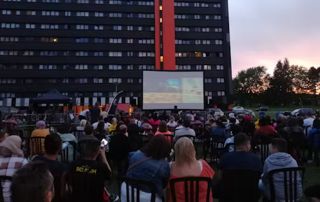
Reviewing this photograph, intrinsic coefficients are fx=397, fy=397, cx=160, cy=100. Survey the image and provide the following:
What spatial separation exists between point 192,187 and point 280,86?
101011 millimetres

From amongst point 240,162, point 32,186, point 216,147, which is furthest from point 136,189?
point 216,147

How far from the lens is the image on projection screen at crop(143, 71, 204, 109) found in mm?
22375

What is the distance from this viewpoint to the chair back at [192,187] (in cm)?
434

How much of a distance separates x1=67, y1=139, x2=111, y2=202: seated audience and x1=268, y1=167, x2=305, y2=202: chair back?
205 centimetres

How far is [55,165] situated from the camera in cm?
472

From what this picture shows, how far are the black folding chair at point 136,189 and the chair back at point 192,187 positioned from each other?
236 millimetres

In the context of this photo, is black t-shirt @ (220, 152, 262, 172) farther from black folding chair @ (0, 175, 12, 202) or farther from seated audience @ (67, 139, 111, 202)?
black folding chair @ (0, 175, 12, 202)

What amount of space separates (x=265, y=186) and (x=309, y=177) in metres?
4.50

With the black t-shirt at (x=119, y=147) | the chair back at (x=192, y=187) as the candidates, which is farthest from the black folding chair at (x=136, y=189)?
the black t-shirt at (x=119, y=147)

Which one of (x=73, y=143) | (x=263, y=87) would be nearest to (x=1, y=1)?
(x=73, y=143)

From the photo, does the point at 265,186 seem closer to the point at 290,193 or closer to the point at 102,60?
the point at 290,193

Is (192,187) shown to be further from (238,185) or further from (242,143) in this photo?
(242,143)

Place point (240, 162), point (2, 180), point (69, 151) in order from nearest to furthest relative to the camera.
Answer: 1. point (2, 180)
2. point (240, 162)
3. point (69, 151)

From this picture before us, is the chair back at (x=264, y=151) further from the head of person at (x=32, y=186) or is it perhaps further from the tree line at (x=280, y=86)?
the tree line at (x=280, y=86)
